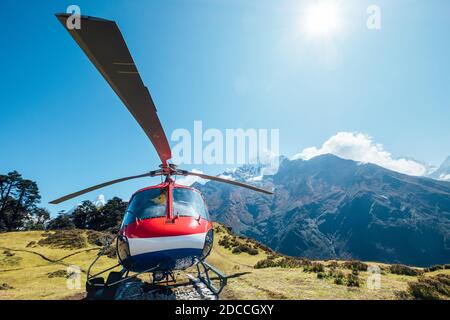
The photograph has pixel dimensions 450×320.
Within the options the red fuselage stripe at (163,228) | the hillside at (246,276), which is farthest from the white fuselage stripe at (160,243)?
the hillside at (246,276)

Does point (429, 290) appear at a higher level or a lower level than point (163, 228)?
lower

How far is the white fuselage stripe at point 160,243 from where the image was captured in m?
6.94

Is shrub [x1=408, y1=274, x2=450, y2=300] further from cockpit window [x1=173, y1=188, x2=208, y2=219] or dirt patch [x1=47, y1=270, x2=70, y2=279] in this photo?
dirt patch [x1=47, y1=270, x2=70, y2=279]

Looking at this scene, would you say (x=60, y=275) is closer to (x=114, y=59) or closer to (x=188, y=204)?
(x=188, y=204)

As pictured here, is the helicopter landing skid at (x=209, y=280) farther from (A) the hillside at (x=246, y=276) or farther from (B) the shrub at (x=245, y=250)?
(B) the shrub at (x=245, y=250)

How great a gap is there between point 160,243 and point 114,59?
507cm

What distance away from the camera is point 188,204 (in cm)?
851

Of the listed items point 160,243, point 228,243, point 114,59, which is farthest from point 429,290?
point 228,243

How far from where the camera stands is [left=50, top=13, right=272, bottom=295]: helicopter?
3.32m
